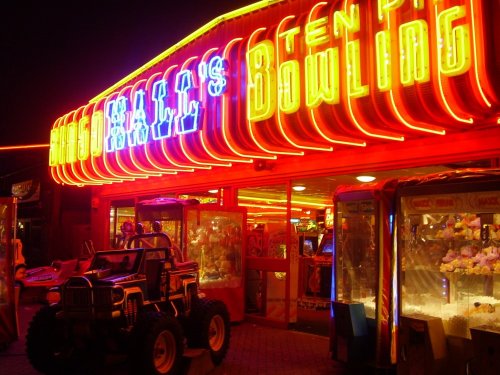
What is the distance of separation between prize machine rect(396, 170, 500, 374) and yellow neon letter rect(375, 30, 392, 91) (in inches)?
64.7

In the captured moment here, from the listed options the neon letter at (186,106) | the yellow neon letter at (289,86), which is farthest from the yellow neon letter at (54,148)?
the yellow neon letter at (289,86)

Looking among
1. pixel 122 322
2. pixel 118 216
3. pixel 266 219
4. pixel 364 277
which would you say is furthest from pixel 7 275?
pixel 118 216

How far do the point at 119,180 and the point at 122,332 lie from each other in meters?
8.58

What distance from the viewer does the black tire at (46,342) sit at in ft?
22.0

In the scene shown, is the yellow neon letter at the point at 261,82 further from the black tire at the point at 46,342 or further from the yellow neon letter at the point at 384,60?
the black tire at the point at 46,342

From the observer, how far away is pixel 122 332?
21.8 feet

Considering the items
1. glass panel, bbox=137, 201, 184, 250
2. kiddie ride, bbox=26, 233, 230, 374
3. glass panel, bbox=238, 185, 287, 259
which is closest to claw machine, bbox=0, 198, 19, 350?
kiddie ride, bbox=26, 233, 230, 374

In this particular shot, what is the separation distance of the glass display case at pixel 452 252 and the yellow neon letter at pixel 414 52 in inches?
63.7

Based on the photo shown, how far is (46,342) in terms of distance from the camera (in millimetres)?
6734

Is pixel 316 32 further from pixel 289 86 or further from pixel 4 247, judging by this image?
pixel 4 247

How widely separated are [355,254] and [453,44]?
282 cm

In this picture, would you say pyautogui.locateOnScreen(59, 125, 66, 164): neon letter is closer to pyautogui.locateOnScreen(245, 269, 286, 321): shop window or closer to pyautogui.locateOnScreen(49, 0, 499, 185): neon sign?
pyautogui.locateOnScreen(49, 0, 499, 185): neon sign

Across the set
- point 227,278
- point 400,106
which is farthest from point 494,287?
point 227,278

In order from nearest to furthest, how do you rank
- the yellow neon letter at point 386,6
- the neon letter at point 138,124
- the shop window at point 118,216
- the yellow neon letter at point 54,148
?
the yellow neon letter at point 386,6, the neon letter at point 138,124, the yellow neon letter at point 54,148, the shop window at point 118,216
